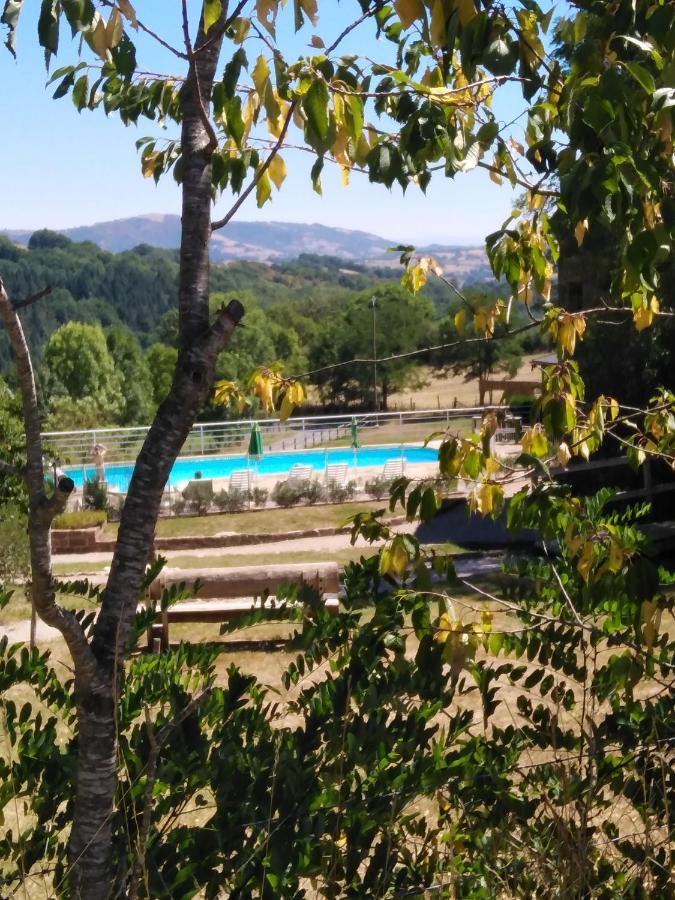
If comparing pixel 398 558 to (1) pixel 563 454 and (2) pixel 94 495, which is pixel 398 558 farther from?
(2) pixel 94 495

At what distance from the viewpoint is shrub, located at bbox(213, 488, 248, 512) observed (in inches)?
738

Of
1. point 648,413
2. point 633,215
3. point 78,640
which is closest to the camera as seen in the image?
point 78,640

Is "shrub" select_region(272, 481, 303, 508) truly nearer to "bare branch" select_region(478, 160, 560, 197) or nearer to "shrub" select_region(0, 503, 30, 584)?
"shrub" select_region(0, 503, 30, 584)

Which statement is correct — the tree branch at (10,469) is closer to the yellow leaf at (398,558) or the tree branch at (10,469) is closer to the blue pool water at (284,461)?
the yellow leaf at (398,558)

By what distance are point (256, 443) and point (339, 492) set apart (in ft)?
14.9

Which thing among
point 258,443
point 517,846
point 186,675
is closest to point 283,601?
point 186,675

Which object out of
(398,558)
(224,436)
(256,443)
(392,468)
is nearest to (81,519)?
(224,436)

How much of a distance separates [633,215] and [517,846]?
1318 millimetres

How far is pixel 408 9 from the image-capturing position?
1853 mm

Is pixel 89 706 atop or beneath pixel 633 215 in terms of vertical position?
beneath

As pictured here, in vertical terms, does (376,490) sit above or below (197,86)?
below

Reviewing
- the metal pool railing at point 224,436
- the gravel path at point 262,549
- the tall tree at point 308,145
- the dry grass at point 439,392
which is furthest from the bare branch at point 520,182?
the dry grass at point 439,392

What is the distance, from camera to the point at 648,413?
275 cm

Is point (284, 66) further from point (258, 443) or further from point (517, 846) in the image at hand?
point (258, 443)
